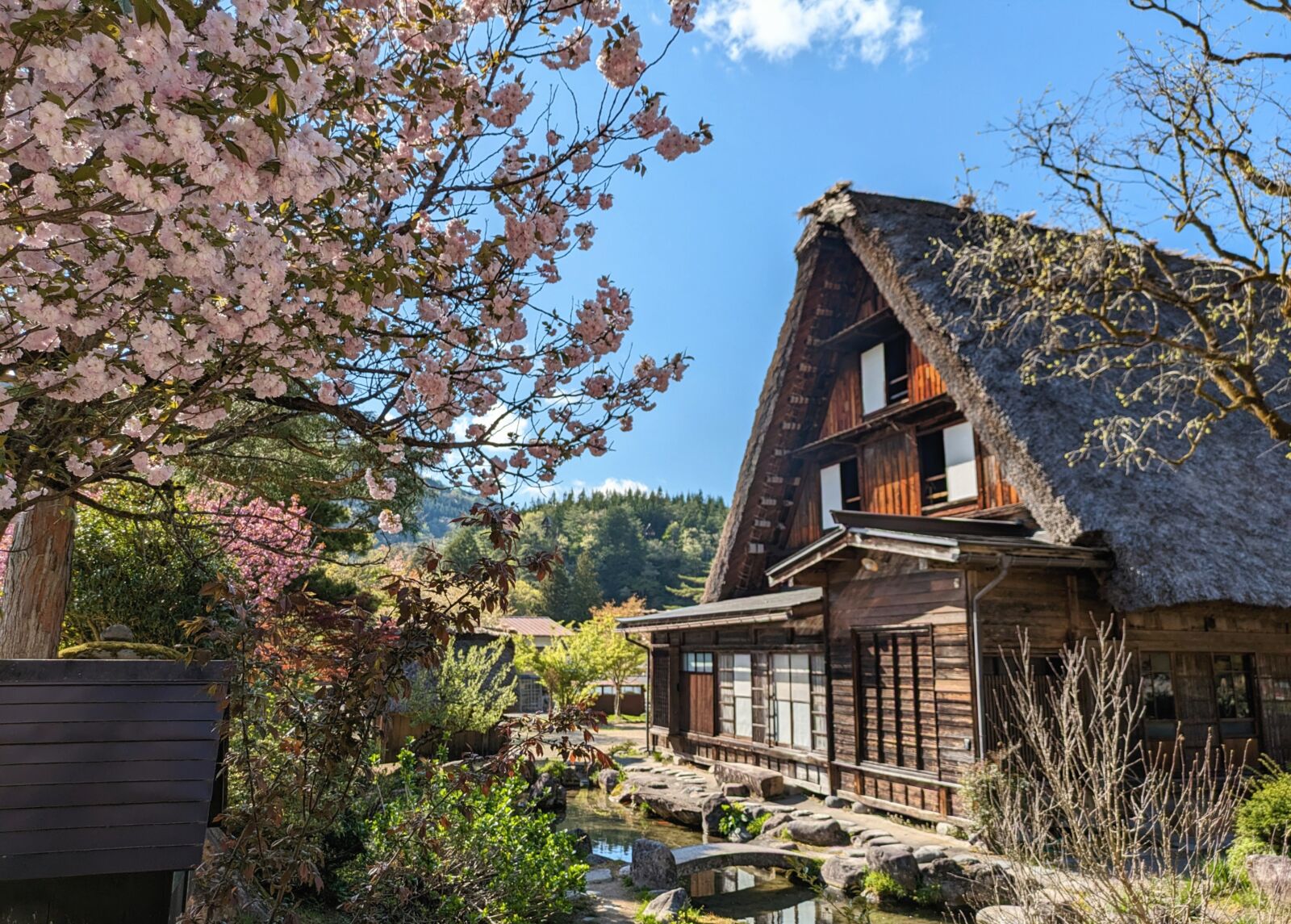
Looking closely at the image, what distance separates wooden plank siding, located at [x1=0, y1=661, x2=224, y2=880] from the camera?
372cm

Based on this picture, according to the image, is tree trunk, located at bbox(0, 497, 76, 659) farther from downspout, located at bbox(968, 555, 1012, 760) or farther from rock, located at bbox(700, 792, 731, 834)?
downspout, located at bbox(968, 555, 1012, 760)

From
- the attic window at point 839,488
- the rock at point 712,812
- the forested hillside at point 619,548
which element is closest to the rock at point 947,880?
the rock at point 712,812

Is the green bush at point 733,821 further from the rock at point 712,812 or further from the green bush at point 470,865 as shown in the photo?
the green bush at point 470,865

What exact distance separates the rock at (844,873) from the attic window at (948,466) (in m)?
5.63

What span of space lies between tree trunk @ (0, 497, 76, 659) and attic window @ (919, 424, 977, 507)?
10.5m

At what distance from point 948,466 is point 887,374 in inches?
81.7

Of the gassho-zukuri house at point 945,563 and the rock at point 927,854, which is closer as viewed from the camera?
the rock at point 927,854

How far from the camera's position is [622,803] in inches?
512

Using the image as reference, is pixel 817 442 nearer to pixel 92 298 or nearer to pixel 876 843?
pixel 876 843

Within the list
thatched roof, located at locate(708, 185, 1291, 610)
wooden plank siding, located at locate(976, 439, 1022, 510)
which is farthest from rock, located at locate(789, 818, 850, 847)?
wooden plank siding, located at locate(976, 439, 1022, 510)

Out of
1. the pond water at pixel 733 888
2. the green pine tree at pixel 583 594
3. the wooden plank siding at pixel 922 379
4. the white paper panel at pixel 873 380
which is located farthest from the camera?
the green pine tree at pixel 583 594

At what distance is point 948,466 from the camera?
12250 mm

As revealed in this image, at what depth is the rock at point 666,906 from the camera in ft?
21.0

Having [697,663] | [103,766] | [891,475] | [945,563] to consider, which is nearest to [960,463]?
[891,475]
